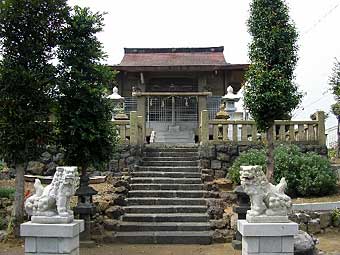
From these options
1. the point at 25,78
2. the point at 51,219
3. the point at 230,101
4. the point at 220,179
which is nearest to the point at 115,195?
the point at 220,179

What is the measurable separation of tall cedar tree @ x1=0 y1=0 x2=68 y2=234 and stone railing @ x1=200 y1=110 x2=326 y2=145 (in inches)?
239

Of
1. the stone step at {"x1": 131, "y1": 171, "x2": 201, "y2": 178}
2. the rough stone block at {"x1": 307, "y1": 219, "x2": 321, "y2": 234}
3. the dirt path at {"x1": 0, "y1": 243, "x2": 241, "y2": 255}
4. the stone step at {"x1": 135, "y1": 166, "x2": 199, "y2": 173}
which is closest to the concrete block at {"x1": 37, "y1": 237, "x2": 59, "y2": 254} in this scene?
the dirt path at {"x1": 0, "y1": 243, "x2": 241, "y2": 255}

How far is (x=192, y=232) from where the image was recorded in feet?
35.7

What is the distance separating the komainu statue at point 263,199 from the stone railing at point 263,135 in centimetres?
770

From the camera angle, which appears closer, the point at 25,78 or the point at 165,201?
the point at 25,78

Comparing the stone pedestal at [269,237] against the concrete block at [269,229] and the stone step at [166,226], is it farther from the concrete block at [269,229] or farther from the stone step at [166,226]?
the stone step at [166,226]

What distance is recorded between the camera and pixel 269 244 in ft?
22.3

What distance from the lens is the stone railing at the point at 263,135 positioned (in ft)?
49.4

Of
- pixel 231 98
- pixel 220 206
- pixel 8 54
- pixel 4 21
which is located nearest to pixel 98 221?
pixel 220 206

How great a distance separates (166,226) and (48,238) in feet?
15.4

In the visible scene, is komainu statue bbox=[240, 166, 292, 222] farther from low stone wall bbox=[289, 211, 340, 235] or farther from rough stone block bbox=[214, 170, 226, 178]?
rough stone block bbox=[214, 170, 226, 178]

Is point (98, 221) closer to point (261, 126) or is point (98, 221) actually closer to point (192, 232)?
point (192, 232)

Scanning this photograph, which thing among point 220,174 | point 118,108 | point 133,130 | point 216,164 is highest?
point 118,108

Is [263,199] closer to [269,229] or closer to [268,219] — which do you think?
[268,219]
